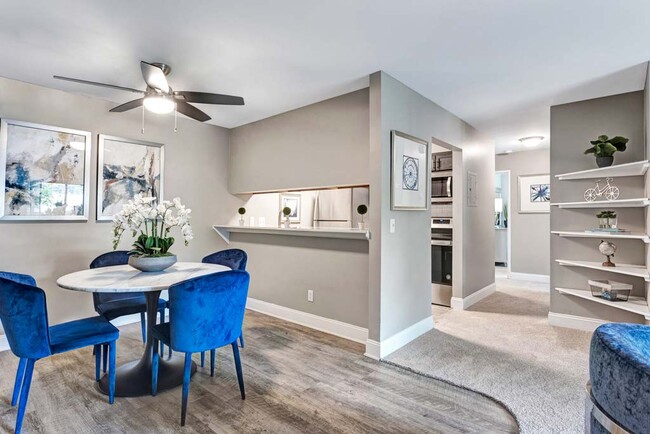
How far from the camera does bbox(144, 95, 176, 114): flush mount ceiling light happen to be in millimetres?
2551

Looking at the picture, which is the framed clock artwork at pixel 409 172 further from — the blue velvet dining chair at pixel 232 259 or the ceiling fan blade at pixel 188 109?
the ceiling fan blade at pixel 188 109

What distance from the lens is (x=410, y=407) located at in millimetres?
2139

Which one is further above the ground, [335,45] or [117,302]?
[335,45]

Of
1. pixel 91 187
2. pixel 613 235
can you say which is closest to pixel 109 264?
pixel 91 187

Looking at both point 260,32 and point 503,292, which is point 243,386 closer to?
point 260,32

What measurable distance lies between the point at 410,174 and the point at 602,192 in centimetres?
211

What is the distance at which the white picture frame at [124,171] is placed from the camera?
3586 mm

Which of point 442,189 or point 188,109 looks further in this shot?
point 442,189

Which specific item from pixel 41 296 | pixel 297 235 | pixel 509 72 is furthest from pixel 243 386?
pixel 509 72

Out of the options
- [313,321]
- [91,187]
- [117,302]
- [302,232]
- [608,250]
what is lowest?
[313,321]

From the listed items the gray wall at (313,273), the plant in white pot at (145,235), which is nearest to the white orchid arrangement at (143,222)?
the plant in white pot at (145,235)

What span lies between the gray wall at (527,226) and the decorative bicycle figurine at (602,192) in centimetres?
273

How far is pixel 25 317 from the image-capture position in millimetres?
1861

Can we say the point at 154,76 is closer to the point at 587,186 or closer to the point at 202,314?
the point at 202,314
